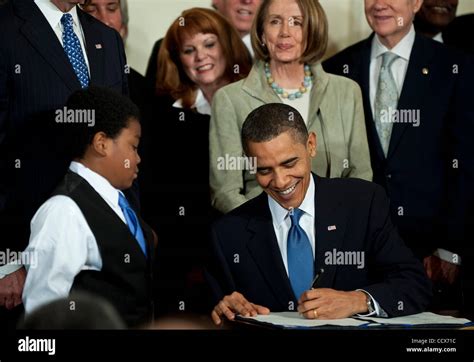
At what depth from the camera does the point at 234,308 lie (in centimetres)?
355

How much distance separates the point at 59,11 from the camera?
389cm

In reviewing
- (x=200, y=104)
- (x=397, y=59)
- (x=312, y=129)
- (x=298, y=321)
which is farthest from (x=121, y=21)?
(x=298, y=321)

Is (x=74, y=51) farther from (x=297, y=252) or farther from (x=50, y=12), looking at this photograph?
(x=297, y=252)

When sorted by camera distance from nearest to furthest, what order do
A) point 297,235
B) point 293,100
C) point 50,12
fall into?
point 297,235
point 50,12
point 293,100

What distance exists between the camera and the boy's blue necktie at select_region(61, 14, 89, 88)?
153 inches

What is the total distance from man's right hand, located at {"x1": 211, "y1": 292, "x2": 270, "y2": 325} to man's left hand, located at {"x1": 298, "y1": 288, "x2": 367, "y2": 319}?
0.42 feet

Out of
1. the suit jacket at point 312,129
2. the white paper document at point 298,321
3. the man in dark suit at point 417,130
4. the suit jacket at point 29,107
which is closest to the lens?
the white paper document at point 298,321

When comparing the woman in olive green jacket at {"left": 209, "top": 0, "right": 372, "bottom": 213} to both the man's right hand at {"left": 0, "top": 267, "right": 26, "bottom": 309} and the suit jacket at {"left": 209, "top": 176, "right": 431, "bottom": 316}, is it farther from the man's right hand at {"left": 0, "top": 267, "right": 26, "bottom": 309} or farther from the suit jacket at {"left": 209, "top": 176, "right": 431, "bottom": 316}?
the man's right hand at {"left": 0, "top": 267, "right": 26, "bottom": 309}

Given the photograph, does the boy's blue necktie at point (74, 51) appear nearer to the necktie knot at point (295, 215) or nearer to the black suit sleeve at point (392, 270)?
the necktie knot at point (295, 215)

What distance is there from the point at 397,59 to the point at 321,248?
80 centimetres

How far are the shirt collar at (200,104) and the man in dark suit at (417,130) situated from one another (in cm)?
45

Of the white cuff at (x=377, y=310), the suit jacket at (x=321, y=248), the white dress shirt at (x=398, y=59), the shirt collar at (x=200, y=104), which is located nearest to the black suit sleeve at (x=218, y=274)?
the suit jacket at (x=321, y=248)

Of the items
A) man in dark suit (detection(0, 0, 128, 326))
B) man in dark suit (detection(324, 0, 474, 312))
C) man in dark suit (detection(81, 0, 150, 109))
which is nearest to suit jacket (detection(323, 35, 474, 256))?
man in dark suit (detection(324, 0, 474, 312))

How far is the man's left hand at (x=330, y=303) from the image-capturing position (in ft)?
11.6
